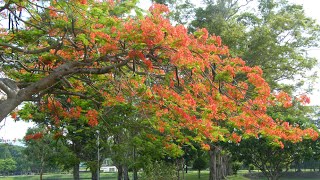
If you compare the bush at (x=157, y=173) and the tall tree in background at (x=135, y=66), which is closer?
the tall tree in background at (x=135, y=66)

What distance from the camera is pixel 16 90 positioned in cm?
772

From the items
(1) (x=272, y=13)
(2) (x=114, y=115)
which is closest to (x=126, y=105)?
(2) (x=114, y=115)

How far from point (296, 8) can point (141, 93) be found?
1311 centimetres

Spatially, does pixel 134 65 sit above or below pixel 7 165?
above

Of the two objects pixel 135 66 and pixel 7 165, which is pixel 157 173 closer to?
pixel 135 66

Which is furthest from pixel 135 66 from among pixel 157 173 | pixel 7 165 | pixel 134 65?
pixel 7 165

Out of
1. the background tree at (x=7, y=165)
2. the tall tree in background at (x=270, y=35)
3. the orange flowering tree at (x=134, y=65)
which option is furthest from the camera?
the background tree at (x=7, y=165)

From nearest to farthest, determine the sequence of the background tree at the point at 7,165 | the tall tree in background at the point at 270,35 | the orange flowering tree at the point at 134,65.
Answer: the orange flowering tree at the point at 134,65
the tall tree in background at the point at 270,35
the background tree at the point at 7,165

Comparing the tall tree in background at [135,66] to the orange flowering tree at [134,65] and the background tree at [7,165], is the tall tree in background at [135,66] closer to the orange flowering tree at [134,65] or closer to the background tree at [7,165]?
the orange flowering tree at [134,65]

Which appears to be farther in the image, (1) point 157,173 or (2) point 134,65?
(1) point 157,173

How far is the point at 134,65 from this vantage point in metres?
7.35

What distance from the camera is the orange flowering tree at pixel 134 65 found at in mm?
7258

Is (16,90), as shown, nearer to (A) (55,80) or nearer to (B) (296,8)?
(A) (55,80)

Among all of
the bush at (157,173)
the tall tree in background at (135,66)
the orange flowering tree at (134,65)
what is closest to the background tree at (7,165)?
the bush at (157,173)
